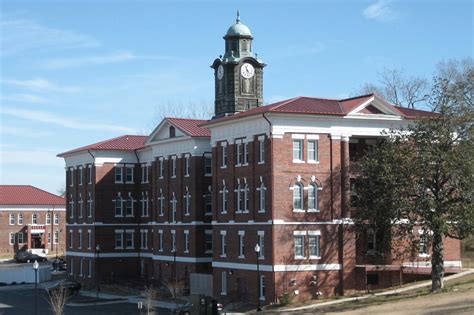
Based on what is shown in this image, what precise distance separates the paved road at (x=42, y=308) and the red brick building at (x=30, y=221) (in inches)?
1934

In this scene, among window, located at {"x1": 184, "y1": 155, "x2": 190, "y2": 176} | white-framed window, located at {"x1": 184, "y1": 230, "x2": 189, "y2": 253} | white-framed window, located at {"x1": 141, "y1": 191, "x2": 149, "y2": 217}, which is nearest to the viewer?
window, located at {"x1": 184, "y1": 155, "x2": 190, "y2": 176}

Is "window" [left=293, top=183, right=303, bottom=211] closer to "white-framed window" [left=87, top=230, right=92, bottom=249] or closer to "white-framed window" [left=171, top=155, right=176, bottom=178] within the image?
"white-framed window" [left=171, top=155, right=176, bottom=178]

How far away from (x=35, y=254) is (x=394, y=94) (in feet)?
179

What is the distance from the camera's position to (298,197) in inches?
2456

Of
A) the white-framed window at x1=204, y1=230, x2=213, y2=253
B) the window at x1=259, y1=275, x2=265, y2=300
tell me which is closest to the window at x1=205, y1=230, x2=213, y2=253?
the white-framed window at x1=204, y1=230, x2=213, y2=253

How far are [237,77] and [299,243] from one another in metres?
22.5

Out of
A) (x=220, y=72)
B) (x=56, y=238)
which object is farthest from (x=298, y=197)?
(x=56, y=238)

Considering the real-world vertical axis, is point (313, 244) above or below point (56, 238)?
above

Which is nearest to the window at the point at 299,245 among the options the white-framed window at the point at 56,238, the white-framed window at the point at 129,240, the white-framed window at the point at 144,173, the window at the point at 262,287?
the window at the point at 262,287

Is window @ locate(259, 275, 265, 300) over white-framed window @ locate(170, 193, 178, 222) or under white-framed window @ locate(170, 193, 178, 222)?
under

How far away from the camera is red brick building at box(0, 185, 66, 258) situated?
12888 centimetres

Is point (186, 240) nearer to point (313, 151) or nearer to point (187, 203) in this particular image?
point (187, 203)

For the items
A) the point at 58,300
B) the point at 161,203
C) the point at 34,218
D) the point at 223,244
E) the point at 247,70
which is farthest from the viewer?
the point at 34,218

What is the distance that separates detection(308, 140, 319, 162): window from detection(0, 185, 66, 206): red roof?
7665 cm
